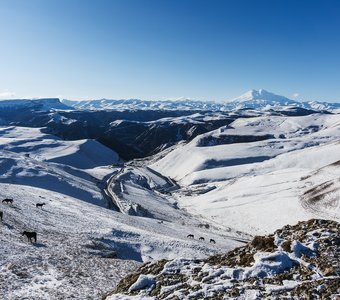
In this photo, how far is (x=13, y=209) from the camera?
4138 cm

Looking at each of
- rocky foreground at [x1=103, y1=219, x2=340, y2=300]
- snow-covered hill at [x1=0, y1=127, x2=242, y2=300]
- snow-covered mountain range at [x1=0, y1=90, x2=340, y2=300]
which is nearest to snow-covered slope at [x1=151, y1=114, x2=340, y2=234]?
snow-covered mountain range at [x1=0, y1=90, x2=340, y2=300]

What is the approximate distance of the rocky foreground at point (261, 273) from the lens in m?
11.5

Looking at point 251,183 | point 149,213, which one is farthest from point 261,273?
point 251,183

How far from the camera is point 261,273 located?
41.6 ft

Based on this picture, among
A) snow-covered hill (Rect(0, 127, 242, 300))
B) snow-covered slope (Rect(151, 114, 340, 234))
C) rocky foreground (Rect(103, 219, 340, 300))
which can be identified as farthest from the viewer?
snow-covered slope (Rect(151, 114, 340, 234))

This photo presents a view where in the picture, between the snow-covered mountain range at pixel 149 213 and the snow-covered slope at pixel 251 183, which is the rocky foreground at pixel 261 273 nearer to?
the snow-covered mountain range at pixel 149 213

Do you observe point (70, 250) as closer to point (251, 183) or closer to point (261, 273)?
point (261, 273)

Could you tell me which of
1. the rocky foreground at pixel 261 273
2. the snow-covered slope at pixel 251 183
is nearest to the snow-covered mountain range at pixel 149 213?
the rocky foreground at pixel 261 273

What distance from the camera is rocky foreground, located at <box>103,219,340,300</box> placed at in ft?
37.7

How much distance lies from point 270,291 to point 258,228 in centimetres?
6419

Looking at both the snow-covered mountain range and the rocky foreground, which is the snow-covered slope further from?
the rocky foreground

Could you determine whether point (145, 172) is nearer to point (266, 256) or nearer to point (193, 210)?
point (193, 210)

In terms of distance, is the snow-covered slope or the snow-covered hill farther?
the snow-covered slope

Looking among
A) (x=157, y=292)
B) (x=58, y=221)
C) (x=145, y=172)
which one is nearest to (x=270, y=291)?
(x=157, y=292)
